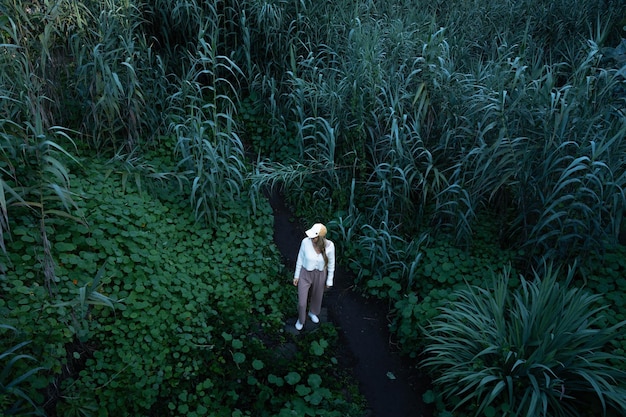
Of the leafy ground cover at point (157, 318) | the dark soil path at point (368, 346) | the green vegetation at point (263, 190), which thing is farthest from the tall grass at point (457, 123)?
the leafy ground cover at point (157, 318)

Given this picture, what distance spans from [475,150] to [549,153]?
0.77 metres

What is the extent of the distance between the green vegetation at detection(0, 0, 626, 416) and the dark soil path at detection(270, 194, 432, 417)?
20 cm

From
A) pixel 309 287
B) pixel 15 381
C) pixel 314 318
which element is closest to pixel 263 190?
pixel 309 287

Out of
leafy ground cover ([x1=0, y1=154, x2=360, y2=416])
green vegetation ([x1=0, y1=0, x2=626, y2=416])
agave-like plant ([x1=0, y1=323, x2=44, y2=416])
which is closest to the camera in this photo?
agave-like plant ([x1=0, y1=323, x2=44, y2=416])

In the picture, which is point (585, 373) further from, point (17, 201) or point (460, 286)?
point (17, 201)

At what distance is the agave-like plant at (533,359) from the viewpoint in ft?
14.2

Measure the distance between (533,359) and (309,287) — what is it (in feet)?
7.44

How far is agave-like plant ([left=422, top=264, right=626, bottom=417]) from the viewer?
4.34 meters

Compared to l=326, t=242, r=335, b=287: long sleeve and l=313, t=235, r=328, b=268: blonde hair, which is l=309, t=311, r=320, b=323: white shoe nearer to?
l=326, t=242, r=335, b=287: long sleeve

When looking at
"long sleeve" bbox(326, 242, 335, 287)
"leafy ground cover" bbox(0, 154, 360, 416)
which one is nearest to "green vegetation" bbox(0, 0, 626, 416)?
"leafy ground cover" bbox(0, 154, 360, 416)

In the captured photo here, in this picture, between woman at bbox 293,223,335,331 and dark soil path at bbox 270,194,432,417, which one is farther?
woman at bbox 293,223,335,331

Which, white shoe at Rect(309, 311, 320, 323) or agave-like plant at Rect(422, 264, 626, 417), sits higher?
agave-like plant at Rect(422, 264, 626, 417)

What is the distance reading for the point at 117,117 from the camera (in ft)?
20.9

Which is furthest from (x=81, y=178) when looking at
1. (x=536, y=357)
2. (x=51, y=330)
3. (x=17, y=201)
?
(x=536, y=357)
